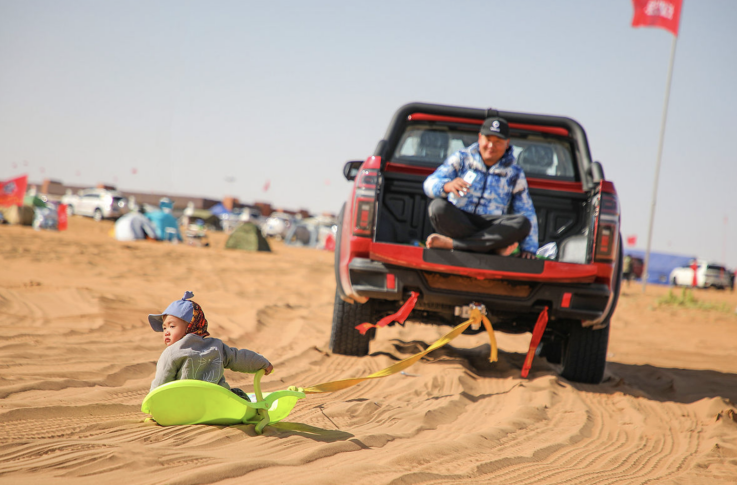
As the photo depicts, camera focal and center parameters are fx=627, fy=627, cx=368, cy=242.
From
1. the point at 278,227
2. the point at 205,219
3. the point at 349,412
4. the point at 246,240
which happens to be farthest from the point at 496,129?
the point at 205,219

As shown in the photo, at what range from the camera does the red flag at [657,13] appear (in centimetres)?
1480

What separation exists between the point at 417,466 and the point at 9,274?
24.1ft

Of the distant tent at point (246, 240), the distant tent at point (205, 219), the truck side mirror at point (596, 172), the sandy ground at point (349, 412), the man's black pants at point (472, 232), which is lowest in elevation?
the distant tent at point (205, 219)

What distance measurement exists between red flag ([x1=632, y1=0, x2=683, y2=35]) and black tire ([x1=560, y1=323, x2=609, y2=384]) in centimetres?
1256

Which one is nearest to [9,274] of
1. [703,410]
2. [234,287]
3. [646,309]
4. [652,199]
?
[234,287]

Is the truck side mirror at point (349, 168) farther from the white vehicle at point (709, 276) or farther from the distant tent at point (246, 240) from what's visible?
the white vehicle at point (709, 276)

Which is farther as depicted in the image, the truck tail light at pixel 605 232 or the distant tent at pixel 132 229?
the distant tent at pixel 132 229

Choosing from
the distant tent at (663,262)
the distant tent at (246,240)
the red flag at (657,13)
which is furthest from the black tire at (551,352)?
the distant tent at (663,262)

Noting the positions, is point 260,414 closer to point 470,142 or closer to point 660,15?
point 470,142

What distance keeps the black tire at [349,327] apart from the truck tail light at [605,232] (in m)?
1.69

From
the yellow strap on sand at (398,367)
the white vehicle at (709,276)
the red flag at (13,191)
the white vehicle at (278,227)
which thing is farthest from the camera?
the white vehicle at (278,227)

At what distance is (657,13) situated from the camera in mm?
14844

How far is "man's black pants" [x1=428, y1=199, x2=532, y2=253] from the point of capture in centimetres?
415

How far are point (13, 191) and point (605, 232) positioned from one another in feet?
70.2
